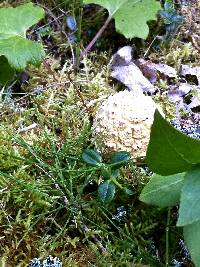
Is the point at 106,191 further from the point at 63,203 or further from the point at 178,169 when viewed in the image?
the point at 178,169

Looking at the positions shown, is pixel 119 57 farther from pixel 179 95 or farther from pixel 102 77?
pixel 179 95

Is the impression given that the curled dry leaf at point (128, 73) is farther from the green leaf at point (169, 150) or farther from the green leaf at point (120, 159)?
the green leaf at point (169, 150)

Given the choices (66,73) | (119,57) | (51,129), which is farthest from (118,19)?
(51,129)

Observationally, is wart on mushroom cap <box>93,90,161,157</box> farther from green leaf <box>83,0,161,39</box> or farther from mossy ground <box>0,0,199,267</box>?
green leaf <box>83,0,161,39</box>

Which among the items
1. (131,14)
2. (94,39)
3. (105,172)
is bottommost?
(105,172)

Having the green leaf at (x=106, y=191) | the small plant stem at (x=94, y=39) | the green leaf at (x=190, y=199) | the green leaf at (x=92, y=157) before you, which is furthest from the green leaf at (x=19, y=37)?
the green leaf at (x=190, y=199)

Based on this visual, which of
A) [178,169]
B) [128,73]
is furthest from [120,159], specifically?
[128,73]
